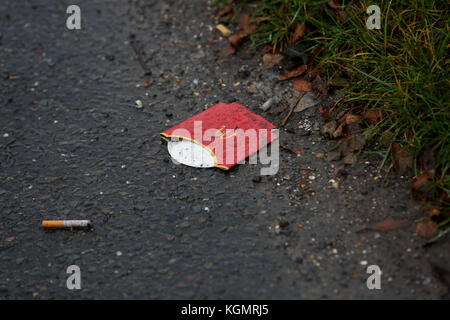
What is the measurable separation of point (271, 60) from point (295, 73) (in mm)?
219

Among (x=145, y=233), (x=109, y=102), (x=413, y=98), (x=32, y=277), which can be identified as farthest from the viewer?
(x=109, y=102)

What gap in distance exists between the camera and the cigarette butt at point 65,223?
7.26 ft

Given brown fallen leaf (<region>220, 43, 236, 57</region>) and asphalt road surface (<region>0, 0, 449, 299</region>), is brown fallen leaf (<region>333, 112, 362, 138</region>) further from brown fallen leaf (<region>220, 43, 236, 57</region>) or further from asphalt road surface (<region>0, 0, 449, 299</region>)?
brown fallen leaf (<region>220, 43, 236, 57</region>)

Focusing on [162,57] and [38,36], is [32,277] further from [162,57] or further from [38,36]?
[38,36]

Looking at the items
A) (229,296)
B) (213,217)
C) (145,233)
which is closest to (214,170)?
(213,217)

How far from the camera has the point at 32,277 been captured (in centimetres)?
206

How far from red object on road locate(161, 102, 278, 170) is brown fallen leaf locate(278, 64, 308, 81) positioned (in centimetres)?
33

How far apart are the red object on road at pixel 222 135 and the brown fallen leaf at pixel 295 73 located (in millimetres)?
331

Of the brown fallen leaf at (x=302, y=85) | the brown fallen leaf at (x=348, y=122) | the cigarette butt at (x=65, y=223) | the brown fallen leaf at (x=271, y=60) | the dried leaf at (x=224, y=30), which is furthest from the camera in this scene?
the dried leaf at (x=224, y=30)

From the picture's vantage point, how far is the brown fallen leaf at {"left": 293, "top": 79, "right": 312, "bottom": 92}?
2812 mm

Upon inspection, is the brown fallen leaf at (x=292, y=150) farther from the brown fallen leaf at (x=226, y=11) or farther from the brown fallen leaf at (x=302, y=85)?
the brown fallen leaf at (x=226, y=11)

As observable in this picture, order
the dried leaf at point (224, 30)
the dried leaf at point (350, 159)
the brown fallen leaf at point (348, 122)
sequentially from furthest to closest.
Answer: the dried leaf at point (224, 30) → the brown fallen leaf at point (348, 122) → the dried leaf at point (350, 159)

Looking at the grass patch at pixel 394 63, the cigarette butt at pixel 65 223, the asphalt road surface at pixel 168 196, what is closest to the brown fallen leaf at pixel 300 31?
the grass patch at pixel 394 63

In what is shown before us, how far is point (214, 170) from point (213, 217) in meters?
0.33
